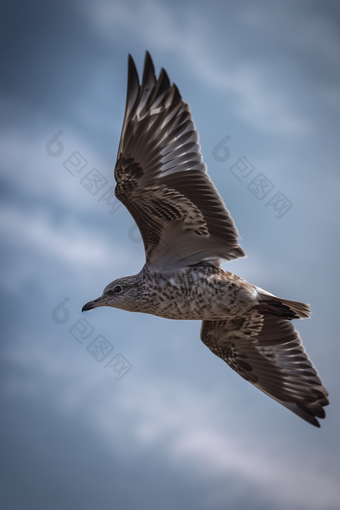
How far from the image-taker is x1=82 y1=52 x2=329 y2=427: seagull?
7824 millimetres

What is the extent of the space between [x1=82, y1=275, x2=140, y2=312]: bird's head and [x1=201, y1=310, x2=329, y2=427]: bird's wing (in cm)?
171

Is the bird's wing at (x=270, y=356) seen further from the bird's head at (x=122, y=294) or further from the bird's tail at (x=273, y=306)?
the bird's head at (x=122, y=294)

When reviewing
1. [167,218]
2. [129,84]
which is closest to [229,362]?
[167,218]

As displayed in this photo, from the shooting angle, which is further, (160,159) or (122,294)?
(122,294)

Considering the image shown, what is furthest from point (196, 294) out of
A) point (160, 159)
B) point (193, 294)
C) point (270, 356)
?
point (270, 356)

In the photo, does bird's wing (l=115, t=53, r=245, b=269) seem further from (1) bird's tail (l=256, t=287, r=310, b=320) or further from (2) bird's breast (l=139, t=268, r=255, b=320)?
(1) bird's tail (l=256, t=287, r=310, b=320)

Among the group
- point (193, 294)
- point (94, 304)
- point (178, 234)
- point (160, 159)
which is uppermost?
point (160, 159)

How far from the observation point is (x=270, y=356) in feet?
32.4

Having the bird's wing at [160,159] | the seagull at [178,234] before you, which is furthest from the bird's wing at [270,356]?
the bird's wing at [160,159]

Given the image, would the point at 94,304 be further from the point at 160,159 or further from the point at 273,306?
the point at 273,306

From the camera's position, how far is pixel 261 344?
984 cm

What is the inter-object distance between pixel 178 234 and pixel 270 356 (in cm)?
287

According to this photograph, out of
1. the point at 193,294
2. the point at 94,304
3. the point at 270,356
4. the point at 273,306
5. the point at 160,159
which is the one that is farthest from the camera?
the point at 270,356

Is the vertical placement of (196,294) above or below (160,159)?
below
